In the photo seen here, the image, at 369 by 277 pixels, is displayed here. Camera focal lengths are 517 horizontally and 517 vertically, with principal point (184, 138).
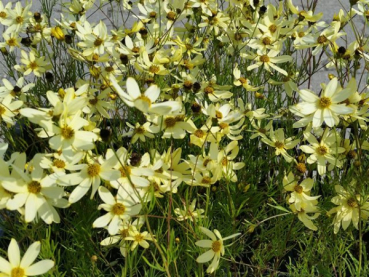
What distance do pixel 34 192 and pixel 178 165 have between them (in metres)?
0.25

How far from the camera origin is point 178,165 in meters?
0.86

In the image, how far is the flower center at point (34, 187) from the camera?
0.69 meters

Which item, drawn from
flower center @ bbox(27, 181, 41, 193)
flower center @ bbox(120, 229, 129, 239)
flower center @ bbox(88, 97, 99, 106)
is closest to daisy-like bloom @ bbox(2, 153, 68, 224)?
flower center @ bbox(27, 181, 41, 193)

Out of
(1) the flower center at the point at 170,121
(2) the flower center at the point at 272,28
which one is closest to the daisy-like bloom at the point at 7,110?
(1) the flower center at the point at 170,121

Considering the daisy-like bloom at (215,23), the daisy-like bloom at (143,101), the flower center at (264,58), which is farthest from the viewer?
the daisy-like bloom at (215,23)

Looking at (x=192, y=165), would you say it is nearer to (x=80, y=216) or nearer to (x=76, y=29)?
(x=80, y=216)

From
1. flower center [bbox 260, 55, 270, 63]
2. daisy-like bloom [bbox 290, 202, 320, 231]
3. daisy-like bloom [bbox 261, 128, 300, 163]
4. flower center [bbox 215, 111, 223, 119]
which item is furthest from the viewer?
flower center [bbox 260, 55, 270, 63]

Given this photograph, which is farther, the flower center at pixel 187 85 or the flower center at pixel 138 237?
the flower center at pixel 187 85

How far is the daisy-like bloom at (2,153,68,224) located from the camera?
68cm

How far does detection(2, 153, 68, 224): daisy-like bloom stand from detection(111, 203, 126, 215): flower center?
0.29 ft

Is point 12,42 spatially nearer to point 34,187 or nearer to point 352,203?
point 34,187

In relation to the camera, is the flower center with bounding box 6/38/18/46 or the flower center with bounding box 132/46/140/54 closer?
the flower center with bounding box 132/46/140/54

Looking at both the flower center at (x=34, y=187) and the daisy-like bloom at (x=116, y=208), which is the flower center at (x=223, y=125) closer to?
the daisy-like bloom at (x=116, y=208)

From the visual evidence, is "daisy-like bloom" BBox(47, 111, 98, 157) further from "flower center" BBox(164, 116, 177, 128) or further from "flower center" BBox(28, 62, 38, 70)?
"flower center" BBox(28, 62, 38, 70)
